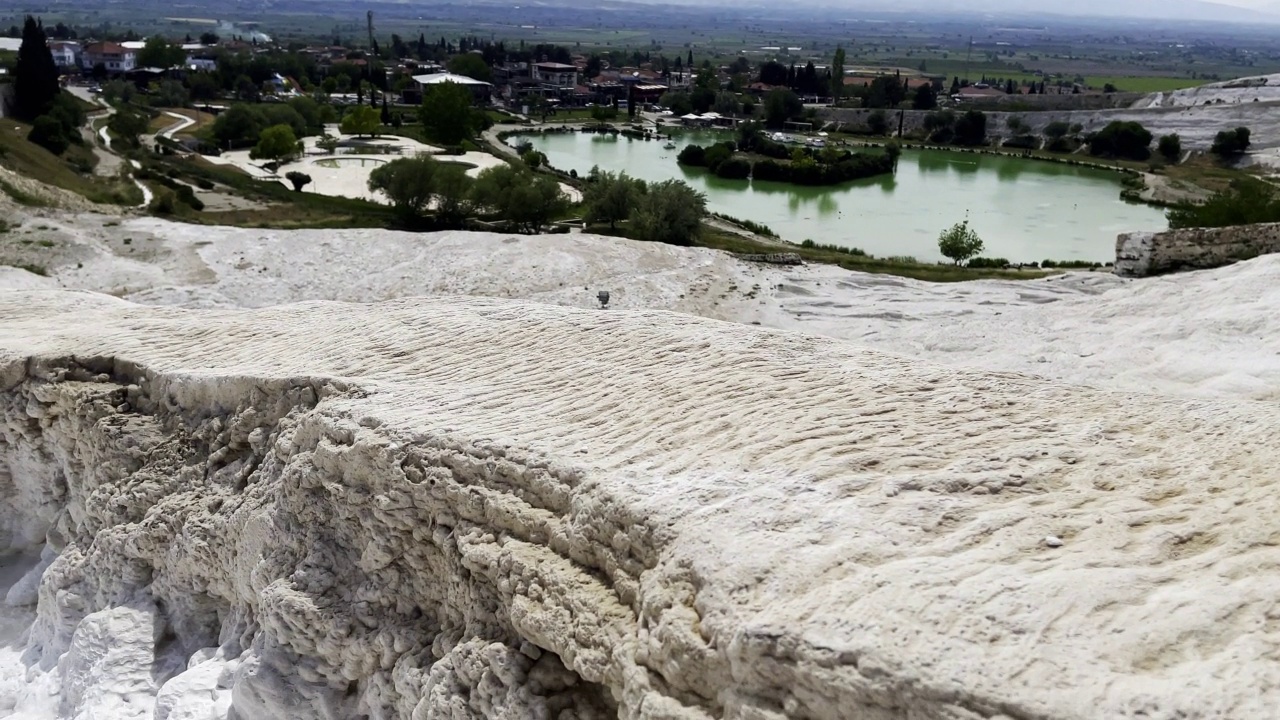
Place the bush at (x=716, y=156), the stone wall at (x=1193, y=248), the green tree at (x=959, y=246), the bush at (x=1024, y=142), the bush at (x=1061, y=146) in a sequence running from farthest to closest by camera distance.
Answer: the bush at (x=1024, y=142), the bush at (x=1061, y=146), the bush at (x=716, y=156), the green tree at (x=959, y=246), the stone wall at (x=1193, y=248)

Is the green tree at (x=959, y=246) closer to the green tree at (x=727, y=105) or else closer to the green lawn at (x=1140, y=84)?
the green tree at (x=727, y=105)

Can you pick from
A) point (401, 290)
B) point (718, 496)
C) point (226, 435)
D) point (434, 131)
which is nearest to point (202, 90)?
point (434, 131)

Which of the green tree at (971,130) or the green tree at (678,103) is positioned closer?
the green tree at (971,130)

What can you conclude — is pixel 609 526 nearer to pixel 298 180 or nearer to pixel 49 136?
pixel 298 180

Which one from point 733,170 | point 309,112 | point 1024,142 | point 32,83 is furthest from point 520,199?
point 1024,142

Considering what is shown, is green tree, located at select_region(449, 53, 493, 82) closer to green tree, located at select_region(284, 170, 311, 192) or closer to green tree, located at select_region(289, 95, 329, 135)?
green tree, located at select_region(289, 95, 329, 135)

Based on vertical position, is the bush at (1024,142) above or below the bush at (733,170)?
above

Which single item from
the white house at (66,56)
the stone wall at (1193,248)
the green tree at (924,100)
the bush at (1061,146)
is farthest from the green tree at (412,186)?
the white house at (66,56)
